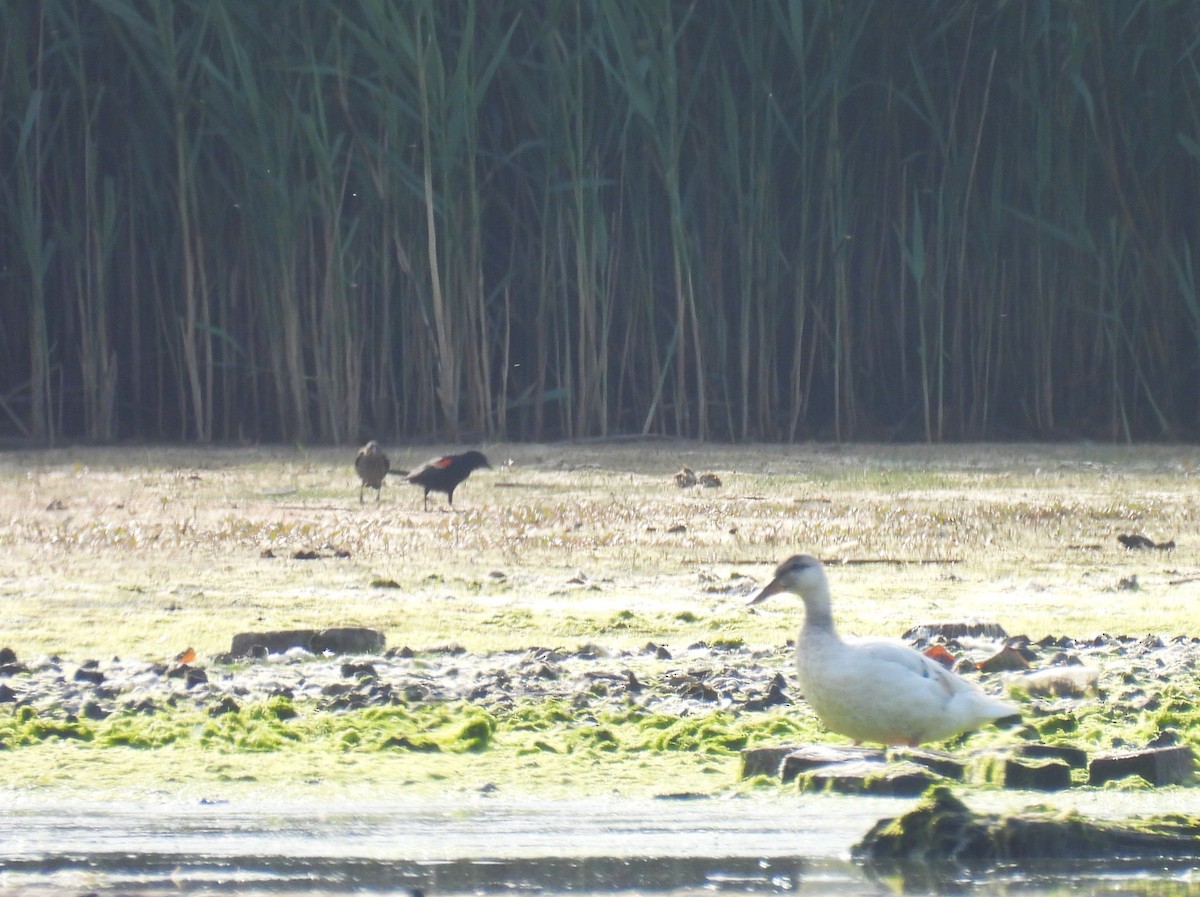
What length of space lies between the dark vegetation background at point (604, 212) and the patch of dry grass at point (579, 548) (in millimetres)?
1642

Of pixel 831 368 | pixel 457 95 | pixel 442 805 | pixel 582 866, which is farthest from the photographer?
pixel 831 368

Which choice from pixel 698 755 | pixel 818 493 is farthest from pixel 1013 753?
pixel 818 493

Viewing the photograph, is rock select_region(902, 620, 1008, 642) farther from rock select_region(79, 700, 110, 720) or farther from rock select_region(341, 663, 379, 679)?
rock select_region(79, 700, 110, 720)

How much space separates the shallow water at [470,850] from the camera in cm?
299

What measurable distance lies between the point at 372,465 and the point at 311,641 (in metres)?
3.40

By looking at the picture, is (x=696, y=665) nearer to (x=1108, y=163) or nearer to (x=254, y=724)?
(x=254, y=724)

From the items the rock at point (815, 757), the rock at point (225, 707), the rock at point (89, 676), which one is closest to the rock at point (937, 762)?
the rock at point (815, 757)

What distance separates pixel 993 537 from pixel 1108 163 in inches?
204

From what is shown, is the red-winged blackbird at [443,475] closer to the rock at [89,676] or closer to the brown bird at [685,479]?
the brown bird at [685,479]

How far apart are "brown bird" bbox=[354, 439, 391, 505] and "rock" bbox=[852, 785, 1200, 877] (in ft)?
17.2

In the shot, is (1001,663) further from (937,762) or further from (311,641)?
(311,641)

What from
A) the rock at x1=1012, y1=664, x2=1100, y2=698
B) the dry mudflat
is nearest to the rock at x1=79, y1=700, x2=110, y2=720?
the dry mudflat

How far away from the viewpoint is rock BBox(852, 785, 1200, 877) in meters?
3.12

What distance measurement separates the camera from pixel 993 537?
699cm
